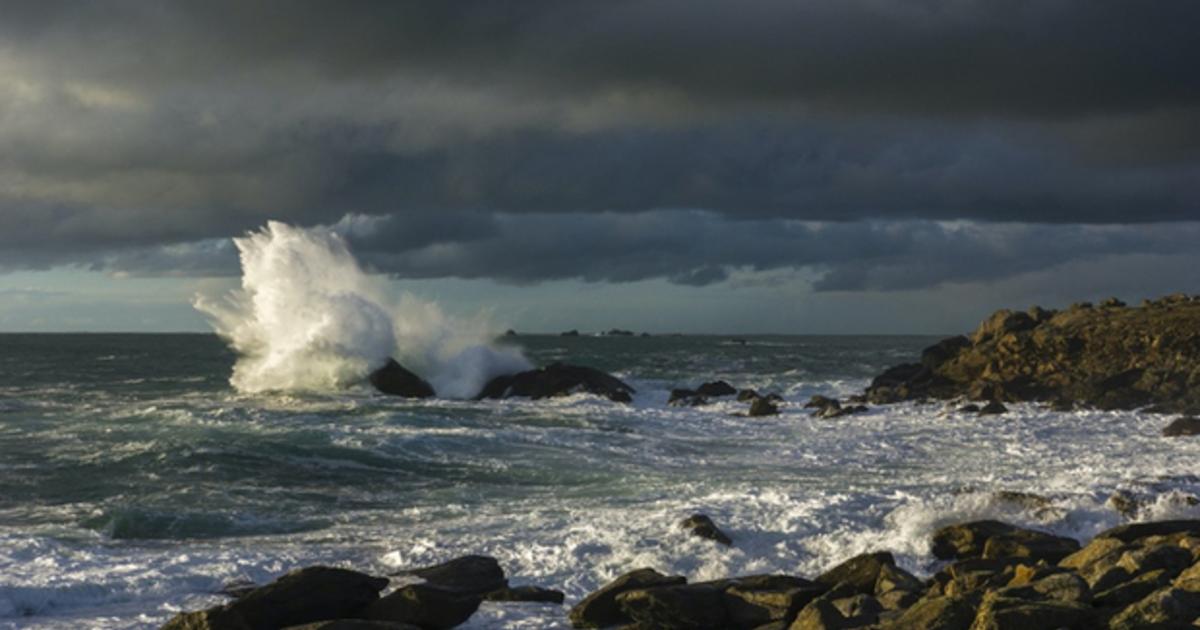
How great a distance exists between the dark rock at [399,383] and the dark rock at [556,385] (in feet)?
6.94

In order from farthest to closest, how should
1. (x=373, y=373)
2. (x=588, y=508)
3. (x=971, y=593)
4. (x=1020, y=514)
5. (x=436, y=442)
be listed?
1. (x=373, y=373)
2. (x=436, y=442)
3. (x=588, y=508)
4. (x=1020, y=514)
5. (x=971, y=593)

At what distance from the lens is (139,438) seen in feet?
79.8

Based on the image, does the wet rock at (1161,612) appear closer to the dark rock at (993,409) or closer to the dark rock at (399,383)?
the dark rock at (993,409)

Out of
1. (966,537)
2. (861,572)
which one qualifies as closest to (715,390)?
(966,537)

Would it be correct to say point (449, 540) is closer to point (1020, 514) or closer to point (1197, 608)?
point (1020, 514)

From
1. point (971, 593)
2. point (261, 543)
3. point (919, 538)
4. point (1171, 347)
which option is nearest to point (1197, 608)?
point (971, 593)

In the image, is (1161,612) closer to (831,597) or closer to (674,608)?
(831,597)

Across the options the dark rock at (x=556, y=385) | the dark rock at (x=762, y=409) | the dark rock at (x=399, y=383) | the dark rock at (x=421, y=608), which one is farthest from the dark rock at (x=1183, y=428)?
the dark rock at (x=399, y=383)

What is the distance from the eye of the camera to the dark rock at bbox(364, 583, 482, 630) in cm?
930

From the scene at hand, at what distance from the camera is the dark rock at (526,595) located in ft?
34.3

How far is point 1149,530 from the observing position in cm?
1154

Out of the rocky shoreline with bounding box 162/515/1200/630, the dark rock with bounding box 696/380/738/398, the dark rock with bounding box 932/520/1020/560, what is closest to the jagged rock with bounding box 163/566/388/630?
the rocky shoreline with bounding box 162/515/1200/630

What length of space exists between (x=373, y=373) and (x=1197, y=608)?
36.5 meters

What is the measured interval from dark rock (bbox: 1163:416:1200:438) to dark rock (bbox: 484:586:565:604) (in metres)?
18.1
